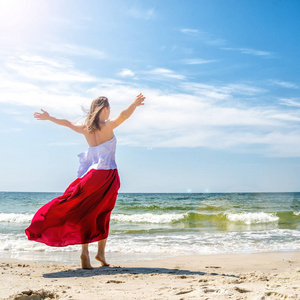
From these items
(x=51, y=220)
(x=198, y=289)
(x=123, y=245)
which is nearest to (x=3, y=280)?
(x=51, y=220)

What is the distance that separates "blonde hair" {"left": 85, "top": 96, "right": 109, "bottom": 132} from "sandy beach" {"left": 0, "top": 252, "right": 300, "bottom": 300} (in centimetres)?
185

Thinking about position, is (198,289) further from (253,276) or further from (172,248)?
(172,248)

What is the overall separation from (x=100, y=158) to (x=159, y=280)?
1.71m

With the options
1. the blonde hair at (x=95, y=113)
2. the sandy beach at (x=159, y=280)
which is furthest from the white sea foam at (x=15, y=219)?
the blonde hair at (x=95, y=113)

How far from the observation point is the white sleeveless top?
4.46m

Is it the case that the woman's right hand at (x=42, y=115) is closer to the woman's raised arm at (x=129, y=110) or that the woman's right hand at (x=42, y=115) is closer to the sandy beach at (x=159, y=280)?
the woman's raised arm at (x=129, y=110)

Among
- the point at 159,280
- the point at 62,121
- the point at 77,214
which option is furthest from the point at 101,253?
the point at 62,121

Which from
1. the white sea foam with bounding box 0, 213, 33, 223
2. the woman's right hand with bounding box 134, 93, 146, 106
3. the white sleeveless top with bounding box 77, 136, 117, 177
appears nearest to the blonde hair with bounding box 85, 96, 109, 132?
the white sleeveless top with bounding box 77, 136, 117, 177

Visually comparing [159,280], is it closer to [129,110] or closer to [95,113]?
[129,110]

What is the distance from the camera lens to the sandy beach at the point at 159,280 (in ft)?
9.56

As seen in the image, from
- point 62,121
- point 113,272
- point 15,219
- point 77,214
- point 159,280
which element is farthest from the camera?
point 15,219

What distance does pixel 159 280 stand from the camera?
367 cm

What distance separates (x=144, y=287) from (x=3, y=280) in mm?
1522

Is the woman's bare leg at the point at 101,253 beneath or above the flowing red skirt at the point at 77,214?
beneath
